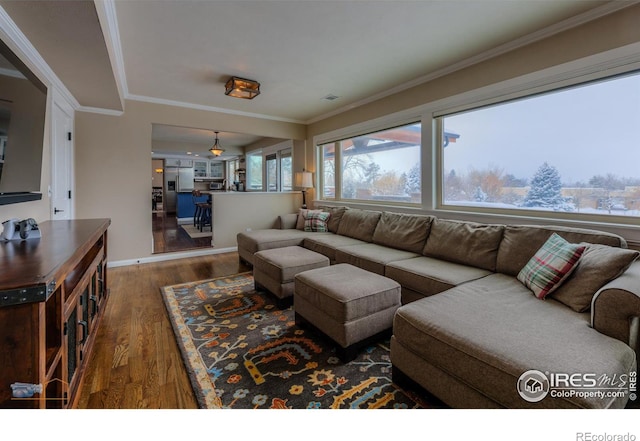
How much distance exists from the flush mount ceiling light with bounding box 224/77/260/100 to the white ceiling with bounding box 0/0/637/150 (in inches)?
3.4

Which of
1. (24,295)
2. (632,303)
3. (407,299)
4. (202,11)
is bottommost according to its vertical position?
(407,299)

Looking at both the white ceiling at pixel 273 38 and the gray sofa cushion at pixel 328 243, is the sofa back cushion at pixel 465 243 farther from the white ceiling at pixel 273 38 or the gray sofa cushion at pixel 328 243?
the white ceiling at pixel 273 38

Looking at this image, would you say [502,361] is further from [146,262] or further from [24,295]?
[146,262]

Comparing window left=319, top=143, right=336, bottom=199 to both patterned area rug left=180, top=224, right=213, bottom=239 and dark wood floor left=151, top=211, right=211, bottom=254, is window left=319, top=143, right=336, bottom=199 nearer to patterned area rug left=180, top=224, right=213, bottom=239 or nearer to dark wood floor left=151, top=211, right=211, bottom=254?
dark wood floor left=151, top=211, right=211, bottom=254

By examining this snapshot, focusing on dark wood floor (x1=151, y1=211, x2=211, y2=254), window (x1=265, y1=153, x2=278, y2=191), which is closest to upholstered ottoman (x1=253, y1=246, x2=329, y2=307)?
dark wood floor (x1=151, y1=211, x2=211, y2=254)

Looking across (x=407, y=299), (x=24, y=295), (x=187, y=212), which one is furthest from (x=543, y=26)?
(x=187, y=212)

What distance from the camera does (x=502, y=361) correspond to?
3.82ft

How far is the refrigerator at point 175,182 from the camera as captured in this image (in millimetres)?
11125

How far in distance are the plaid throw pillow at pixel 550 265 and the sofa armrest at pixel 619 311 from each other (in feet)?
1.07

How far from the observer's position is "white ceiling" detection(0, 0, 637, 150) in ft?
6.91

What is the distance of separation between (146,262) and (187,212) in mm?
5784

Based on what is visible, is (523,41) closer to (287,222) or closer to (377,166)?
(377,166)

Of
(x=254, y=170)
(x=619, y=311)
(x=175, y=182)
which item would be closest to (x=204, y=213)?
(x=254, y=170)

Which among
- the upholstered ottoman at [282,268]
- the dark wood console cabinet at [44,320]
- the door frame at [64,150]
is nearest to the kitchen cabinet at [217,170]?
the door frame at [64,150]
